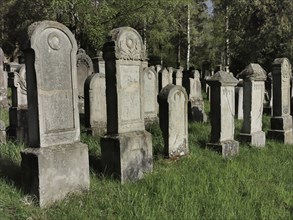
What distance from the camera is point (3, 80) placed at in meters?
14.0

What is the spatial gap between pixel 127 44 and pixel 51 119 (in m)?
1.75

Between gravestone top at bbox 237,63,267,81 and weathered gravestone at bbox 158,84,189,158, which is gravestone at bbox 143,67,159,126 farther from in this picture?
weathered gravestone at bbox 158,84,189,158

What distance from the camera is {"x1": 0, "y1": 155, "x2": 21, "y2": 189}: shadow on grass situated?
5.00 m

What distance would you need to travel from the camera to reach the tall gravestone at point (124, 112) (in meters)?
Answer: 5.74

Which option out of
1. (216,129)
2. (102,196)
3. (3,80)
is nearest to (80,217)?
(102,196)

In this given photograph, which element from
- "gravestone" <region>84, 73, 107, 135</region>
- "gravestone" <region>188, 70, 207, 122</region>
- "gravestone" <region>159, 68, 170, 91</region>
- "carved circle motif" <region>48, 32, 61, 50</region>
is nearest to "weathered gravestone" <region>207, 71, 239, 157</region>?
"gravestone" <region>84, 73, 107, 135</region>

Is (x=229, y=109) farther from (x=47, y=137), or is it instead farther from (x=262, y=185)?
(x=47, y=137)

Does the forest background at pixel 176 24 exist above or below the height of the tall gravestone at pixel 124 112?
above

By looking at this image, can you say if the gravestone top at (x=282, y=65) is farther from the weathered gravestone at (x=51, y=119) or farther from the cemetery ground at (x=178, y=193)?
the weathered gravestone at (x=51, y=119)

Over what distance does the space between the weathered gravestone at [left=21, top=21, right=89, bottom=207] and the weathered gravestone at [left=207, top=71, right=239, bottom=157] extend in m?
3.20

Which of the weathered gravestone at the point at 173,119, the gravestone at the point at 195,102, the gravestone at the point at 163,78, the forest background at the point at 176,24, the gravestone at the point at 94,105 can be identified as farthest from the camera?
the forest background at the point at 176,24

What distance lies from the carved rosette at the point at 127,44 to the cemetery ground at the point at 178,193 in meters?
1.77

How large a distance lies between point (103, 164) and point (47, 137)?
1.32m

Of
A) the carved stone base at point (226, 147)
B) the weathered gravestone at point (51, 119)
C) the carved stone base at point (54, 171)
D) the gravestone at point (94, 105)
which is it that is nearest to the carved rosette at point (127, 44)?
the weathered gravestone at point (51, 119)
